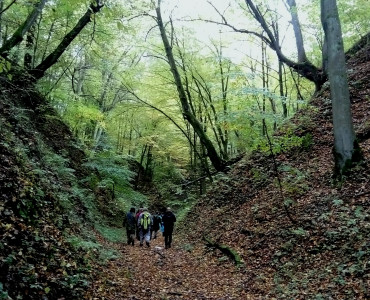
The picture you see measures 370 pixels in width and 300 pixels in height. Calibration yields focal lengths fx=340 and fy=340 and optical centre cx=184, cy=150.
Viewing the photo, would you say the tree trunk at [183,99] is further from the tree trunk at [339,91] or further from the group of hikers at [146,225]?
the tree trunk at [339,91]

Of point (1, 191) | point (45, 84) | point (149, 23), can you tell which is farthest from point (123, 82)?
point (1, 191)

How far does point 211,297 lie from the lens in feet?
22.1

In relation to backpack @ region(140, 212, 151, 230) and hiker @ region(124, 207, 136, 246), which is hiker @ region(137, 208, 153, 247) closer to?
backpack @ region(140, 212, 151, 230)

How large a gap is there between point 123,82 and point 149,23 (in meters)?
3.61

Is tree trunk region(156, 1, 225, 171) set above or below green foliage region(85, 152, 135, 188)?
above

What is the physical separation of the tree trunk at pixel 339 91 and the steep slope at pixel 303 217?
1.88 ft

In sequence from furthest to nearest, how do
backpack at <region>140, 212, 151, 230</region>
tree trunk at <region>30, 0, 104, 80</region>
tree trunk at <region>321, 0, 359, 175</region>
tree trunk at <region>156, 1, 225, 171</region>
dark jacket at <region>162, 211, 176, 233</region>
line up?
tree trunk at <region>156, 1, 225, 171</region> < tree trunk at <region>30, 0, 104, 80</region> < backpack at <region>140, 212, 151, 230</region> < dark jacket at <region>162, 211, 176, 233</region> < tree trunk at <region>321, 0, 359, 175</region>

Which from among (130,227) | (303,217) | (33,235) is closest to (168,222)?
(130,227)

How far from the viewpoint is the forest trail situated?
652cm

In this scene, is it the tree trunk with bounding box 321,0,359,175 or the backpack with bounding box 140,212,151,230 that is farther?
the backpack with bounding box 140,212,151,230

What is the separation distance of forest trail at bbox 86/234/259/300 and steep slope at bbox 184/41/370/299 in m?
0.44

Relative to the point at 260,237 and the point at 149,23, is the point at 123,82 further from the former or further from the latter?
the point at 260,237

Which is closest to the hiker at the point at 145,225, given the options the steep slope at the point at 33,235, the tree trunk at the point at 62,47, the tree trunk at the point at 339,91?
the steep slope at the point at 33,235

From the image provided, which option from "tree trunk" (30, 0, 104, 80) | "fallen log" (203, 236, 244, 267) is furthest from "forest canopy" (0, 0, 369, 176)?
"fallen log" (203, 236, 244, 267)
